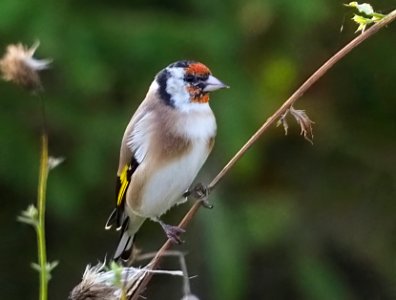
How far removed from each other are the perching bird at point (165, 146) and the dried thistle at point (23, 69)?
84 centimetres

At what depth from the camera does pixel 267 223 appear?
422 cm

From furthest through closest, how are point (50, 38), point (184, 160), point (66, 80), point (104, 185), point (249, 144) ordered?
point (104, 185), point (66, 80), point (50, 38), point (184, 160), point (249, 144)

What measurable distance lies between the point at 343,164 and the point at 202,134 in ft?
8.25

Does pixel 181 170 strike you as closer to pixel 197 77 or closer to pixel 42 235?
pixel 197 77

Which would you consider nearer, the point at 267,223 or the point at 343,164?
the point at 267,223

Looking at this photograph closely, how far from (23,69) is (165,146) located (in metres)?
0.98

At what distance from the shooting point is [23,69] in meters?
1.26

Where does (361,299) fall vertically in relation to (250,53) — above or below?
below

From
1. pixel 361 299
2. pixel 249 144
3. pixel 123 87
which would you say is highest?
pixel 249 144

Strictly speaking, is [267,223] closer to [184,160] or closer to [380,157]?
[380,157]

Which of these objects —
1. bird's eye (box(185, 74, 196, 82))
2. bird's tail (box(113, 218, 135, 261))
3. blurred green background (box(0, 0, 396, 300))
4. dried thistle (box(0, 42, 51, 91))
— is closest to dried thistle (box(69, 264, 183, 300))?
dried thistle (box(0, 42, 51, 91))

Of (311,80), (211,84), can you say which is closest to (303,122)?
(311,80)

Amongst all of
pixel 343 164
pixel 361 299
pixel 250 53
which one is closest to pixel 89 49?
pixel 250 53

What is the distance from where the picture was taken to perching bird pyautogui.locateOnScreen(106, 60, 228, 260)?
216 cm
